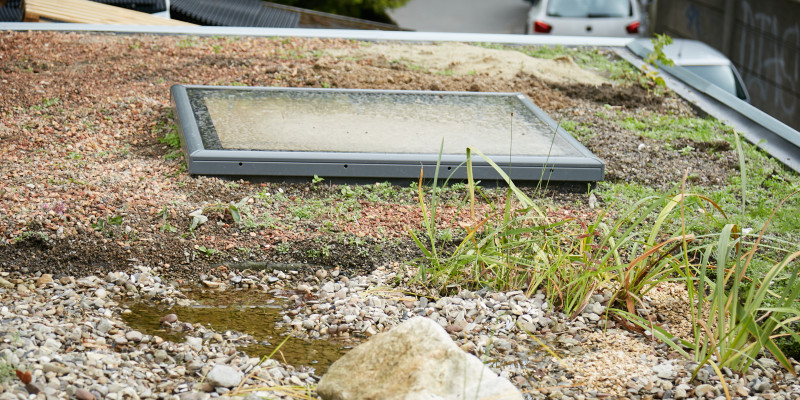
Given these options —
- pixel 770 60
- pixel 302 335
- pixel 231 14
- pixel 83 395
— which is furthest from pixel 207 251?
pixel 770 60

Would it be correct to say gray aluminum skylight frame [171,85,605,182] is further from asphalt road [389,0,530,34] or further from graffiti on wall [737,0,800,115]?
asphalt road [389,0,530,34]

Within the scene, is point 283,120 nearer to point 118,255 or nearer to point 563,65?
point 118,255

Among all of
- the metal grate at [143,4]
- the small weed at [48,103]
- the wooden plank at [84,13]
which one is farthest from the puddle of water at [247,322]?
the metal grate at [143,4]

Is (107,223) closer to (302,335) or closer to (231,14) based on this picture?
(302,335)

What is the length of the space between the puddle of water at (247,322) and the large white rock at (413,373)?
0.27 m

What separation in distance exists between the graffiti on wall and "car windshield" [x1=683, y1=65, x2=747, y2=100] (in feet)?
14.9

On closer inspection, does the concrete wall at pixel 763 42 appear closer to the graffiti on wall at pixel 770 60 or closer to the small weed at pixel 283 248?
the graffiti on wall at pixel 770 60

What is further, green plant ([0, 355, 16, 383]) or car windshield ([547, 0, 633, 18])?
car windshield ([547, 0, 633, 18])

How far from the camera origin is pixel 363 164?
182 inches

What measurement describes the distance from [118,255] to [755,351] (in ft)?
8.77

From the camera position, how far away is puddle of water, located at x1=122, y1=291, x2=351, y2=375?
9.86 feet

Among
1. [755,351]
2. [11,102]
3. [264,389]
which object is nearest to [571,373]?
[755,351]

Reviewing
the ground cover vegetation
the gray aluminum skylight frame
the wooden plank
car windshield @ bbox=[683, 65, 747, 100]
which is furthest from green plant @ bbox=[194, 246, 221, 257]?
car windshield @ bbox=[683, 65, 747, 100]

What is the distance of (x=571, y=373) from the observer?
297 cm
